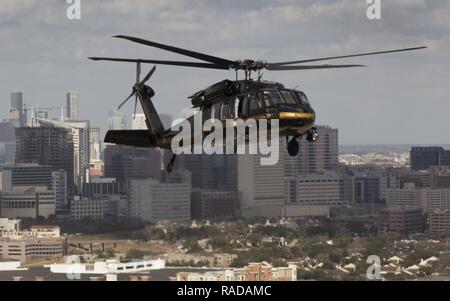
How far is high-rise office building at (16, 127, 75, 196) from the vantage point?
150000 mm

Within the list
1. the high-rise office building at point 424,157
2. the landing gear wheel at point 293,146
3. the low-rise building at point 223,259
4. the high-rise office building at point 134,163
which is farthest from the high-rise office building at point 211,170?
the landing gear wheel at point 293,146

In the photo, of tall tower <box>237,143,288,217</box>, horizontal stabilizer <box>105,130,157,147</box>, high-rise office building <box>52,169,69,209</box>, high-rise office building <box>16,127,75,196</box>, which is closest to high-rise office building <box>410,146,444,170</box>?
tall tower <box>237,143,288,217</box>

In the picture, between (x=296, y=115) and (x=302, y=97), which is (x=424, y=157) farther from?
(x=296, y=115)

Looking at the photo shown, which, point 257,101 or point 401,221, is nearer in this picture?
point 257,101

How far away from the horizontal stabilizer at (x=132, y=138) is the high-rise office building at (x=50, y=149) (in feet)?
416

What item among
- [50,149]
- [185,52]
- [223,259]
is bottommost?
[223,259]

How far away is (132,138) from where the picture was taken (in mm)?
19953

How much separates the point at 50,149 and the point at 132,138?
132977mm

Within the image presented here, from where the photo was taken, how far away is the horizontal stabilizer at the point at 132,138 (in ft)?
64.2

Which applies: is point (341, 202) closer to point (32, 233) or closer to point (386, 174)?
point (386, 174)

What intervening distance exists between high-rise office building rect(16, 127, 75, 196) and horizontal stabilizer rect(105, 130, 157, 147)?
127 metres

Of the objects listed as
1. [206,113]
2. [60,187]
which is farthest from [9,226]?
[206,113]

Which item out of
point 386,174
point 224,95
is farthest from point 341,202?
point 224,95
